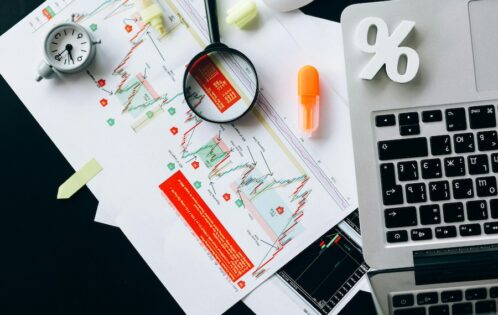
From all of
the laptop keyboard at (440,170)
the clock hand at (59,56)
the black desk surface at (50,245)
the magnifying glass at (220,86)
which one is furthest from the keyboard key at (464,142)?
the clock hand at (59,56)

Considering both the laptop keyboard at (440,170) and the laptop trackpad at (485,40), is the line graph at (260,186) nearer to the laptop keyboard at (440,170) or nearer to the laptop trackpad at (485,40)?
the laptop keyboard at (440,170)

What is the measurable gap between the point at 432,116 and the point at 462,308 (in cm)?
26

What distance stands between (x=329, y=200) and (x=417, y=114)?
0.20m

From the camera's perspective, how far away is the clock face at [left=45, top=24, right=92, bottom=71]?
831mm

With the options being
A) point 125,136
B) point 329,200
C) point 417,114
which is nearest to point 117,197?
point 125,136

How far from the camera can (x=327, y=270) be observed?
838mm

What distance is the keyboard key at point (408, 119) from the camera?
0.71 m

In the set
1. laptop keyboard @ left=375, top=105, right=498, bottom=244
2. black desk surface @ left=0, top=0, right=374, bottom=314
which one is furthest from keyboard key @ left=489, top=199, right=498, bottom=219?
black desk surface @ left=0, top=0, right=374, bottom=314

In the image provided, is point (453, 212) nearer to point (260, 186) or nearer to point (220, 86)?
point (260, 186)

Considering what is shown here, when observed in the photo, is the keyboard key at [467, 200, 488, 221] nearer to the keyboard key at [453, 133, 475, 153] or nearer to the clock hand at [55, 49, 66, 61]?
the keyboard key at [453, 133, 475, 153]

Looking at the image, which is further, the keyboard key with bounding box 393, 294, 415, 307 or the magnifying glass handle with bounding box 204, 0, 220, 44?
the magnifying glass handle with bounding box 204, 0, 220, 44

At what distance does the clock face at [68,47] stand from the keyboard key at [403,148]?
1.55ft

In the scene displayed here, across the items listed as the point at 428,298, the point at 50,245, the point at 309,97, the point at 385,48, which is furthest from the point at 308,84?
the point at 50,245

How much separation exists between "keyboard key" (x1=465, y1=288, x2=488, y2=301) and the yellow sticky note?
57 centimetres
